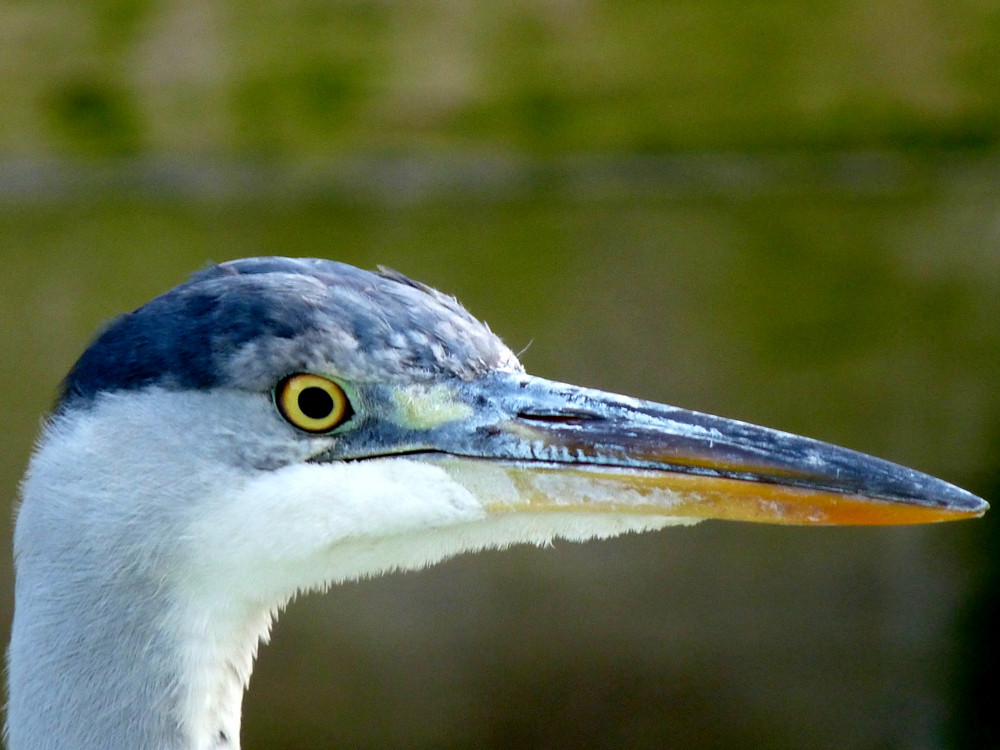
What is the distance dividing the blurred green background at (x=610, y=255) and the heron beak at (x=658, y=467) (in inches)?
82.3

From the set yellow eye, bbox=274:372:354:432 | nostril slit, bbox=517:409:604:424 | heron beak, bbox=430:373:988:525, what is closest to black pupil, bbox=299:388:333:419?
yellow eye, bbox=274:372:354:432

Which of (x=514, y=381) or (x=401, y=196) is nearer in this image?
(x=514, y=381)

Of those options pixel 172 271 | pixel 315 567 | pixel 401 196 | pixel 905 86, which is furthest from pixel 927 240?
pixel 315 567

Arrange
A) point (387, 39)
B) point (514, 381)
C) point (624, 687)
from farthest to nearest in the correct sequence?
point (624, 687)
point (387, 39)
point (514, 381)

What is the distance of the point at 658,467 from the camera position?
1472 millimetres

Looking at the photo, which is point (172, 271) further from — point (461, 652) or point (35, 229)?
point (461, 652)

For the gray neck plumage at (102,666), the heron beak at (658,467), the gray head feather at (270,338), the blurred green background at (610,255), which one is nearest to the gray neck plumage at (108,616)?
the gray neck plumage at (102,666)

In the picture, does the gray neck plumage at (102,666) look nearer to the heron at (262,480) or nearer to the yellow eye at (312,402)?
the heron at (262,480)

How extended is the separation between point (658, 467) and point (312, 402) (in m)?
0.48

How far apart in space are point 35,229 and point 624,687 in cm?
255

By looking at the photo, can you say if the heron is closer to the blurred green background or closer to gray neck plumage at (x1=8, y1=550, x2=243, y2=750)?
gray neck plumage at (x1=8, y1=550, x2=243, y2=750)

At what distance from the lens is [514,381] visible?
1573 mm

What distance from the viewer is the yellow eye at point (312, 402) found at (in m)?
1.49

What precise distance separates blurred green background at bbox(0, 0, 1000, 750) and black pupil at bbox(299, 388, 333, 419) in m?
2.09
